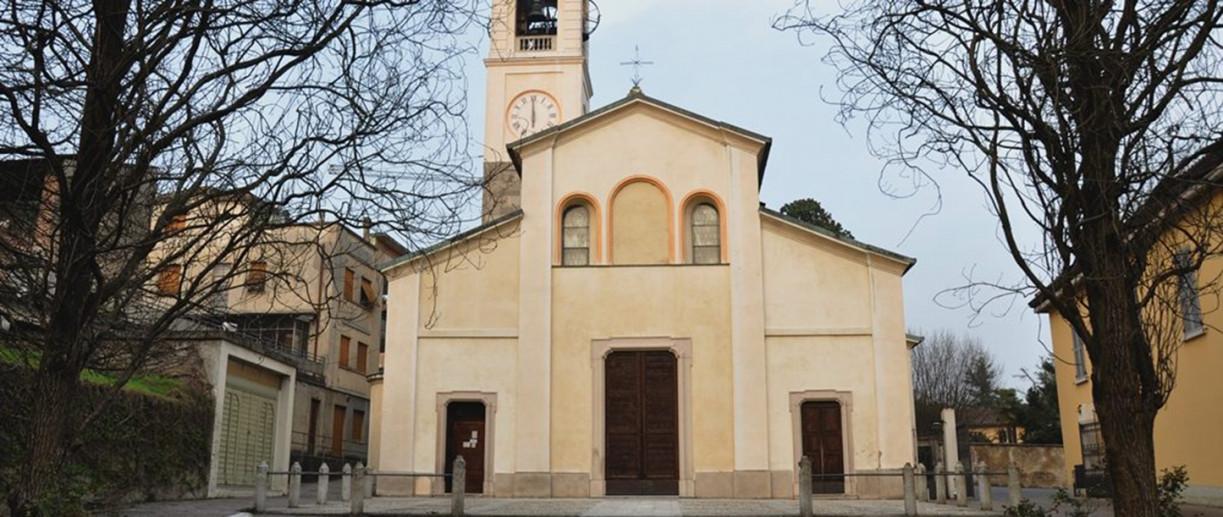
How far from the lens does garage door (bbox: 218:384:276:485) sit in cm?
2304

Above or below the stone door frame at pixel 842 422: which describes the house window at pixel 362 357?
above

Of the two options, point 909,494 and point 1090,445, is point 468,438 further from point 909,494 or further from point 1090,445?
point 1090,445

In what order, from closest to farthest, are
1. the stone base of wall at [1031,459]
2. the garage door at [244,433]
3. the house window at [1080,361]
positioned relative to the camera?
the house window at [1080,361], the garage door at [244,433], the stone base of wall at [1031,459]

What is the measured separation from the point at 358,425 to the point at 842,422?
2299 cm

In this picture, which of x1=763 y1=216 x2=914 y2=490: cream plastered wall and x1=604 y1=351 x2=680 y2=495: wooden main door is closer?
x1=763 y1=216 x2=914 y2=490: cream plastered wall

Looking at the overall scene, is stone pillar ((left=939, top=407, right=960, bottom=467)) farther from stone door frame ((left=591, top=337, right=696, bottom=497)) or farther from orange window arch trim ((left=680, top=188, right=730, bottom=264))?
orange window arch trim ((left=680, top=188, right=730, bottom=264))

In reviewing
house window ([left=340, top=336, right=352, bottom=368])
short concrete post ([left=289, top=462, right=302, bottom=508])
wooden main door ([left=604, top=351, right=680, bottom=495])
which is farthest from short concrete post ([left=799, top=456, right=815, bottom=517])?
house window ([left=340, top=336, right=352, bottom=368])

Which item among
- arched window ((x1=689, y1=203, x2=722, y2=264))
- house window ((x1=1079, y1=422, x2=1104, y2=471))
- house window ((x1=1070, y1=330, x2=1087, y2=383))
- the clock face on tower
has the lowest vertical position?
house window ((x1=1079, y1=422, x2=1104, y2=471))

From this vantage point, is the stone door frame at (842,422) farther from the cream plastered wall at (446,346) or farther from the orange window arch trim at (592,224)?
the cream plastered wall at (446,346)

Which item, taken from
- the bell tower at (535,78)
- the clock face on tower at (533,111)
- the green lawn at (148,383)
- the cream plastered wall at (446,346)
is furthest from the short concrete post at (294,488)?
the clock face on tower at (533,111)

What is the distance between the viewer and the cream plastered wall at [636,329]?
21.0 m

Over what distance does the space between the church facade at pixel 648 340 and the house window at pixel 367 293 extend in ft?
56.7

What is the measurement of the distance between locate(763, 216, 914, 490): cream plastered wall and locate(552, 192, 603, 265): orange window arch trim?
3784 millimetres

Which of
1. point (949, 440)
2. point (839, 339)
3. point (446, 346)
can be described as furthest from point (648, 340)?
point (949, 440)
